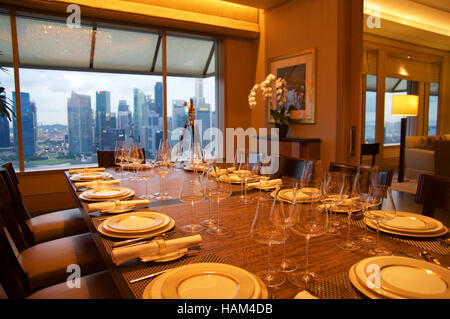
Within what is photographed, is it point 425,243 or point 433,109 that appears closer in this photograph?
point 425,243

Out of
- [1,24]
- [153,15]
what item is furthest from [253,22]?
[1,24]

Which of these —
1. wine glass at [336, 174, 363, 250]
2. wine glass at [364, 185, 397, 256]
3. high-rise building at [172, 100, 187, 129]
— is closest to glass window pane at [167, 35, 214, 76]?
high-rise building at [172, 100, 187, 129]

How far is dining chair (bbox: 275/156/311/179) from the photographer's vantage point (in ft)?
7.57

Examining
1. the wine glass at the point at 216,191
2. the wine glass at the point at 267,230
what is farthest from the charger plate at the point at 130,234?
the wine glass at the point at 267,230

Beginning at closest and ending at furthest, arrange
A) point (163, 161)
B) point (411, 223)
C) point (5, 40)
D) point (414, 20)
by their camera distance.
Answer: point (411, 223) < point (163, 161) < point (5, 40) < point (414, 20)

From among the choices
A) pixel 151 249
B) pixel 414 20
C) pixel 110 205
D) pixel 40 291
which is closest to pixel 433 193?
pixel 151 249

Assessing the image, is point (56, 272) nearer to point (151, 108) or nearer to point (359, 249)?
→ point (359, 249)

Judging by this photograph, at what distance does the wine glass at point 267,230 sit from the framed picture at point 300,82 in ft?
12.2

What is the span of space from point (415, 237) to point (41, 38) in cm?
502

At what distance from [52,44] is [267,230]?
483 cm

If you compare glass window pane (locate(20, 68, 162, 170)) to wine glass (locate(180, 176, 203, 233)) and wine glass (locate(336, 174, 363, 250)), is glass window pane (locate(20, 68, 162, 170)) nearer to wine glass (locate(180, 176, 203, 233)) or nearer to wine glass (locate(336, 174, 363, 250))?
wine glass (locate(180, 176, 203, 233))

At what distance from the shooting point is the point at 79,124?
187 inches

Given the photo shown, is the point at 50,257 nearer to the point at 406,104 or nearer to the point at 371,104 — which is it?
the point at 406,104

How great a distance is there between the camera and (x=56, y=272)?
1.63 metres
